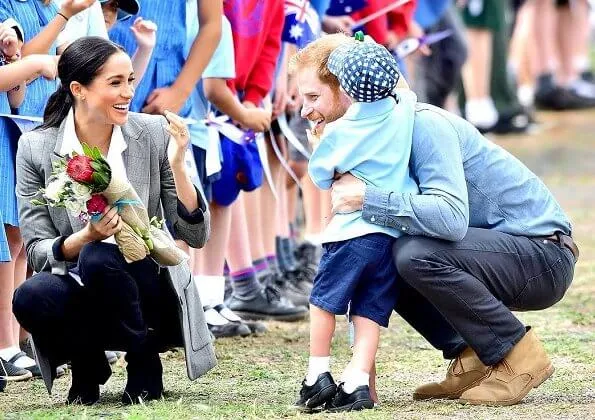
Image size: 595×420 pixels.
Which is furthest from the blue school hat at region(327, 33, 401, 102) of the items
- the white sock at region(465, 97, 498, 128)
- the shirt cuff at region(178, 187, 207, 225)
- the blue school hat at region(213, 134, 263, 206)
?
the white sock at region(465, 97, 498, 128)

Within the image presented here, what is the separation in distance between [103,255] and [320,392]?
0.80 meters

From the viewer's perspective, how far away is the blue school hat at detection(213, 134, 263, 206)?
651 centimetres

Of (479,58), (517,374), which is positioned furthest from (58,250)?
(479,58)

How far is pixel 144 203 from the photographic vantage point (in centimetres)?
492

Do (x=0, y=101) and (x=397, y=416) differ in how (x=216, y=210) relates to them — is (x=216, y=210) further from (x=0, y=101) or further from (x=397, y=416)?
(x=397, y=416)

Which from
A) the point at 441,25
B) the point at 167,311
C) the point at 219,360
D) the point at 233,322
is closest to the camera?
the point at 167,311

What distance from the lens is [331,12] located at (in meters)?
7.99

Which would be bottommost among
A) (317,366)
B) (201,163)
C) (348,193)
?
(317,366)

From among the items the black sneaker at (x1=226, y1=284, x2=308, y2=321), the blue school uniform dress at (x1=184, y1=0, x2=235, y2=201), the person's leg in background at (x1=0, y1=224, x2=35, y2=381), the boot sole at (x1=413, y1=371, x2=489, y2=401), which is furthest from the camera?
the black sneaker at (x1=226, y1=284, x2=308, y2=321)

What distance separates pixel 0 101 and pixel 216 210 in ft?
4.76

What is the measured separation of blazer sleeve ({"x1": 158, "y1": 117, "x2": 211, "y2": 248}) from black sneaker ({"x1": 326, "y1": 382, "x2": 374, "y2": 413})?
703 mm

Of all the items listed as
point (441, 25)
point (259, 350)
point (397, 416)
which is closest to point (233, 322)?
point (259, 350)

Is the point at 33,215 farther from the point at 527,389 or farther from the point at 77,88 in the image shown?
the point at 527,389

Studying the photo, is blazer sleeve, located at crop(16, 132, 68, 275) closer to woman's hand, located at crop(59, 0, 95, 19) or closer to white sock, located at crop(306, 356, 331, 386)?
woman's hand, located at crop(59, 0, 95, 19)
